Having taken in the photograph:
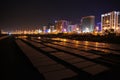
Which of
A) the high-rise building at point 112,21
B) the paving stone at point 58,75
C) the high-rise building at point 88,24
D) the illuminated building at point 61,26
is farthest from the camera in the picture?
the illuminated building at point 61,26

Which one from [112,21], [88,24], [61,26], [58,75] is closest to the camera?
[58,75]

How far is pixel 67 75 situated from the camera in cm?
713

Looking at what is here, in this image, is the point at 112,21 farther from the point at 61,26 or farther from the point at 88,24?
the point at 61,26

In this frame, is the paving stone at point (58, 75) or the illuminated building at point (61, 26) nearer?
the paving stone at point (58, 75)

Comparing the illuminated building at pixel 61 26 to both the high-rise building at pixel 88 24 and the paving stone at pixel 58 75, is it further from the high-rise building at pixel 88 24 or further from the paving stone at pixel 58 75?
the paving stone at pixel 58 75

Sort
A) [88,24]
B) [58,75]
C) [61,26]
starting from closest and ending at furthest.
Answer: [58,75], [88,24], [61,26]

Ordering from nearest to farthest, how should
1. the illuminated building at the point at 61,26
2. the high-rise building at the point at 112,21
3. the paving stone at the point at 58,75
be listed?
the paving stone at the point at 58,75
the high-rise building at the point at 112,21
the illuminated building at the point at 61,26

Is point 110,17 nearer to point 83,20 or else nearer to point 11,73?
point 83,20

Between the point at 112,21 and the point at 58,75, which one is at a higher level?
the point at 112,21

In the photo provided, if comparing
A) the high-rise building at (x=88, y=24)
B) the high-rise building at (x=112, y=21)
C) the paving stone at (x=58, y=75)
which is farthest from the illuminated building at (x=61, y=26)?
the paving stone at (x=58, y=75)

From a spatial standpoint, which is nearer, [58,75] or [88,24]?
[58,75]

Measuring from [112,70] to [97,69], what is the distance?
2.87 ft

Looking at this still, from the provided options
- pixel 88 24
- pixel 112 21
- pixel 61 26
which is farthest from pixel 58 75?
pixel 61 26

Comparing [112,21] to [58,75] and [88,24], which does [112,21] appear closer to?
[88,24]
